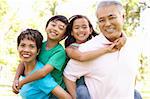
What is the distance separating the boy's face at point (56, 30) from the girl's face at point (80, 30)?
75 mm

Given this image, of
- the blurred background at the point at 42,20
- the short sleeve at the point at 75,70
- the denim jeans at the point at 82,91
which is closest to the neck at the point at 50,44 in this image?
the short sleeve at the point at 75,70

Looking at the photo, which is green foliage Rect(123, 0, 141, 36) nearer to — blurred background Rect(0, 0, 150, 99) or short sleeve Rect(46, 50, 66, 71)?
blurred background Rect(0, 0, 150, 99)

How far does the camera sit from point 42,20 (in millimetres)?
12070

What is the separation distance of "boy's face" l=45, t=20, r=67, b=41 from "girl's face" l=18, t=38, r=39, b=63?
146 mm

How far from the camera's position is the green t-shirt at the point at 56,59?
2148 millimetres

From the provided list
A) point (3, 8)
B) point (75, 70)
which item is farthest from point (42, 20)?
point (75, 70)

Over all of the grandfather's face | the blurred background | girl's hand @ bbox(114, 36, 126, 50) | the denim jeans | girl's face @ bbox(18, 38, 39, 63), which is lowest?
the blurred background

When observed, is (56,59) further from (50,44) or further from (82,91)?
(82,91)

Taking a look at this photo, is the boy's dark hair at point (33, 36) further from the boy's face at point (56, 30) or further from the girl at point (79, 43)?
the girl at point (79, 43)

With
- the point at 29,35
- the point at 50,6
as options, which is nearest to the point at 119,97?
the point at 29,35

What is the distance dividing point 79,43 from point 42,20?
9.93 metres

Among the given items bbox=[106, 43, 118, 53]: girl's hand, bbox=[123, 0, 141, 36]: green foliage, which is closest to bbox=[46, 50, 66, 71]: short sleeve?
bbox=[106, 43, 118, 53]: girl's hand

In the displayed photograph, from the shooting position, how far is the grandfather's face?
1908 millimetres

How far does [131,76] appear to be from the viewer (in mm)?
1923
